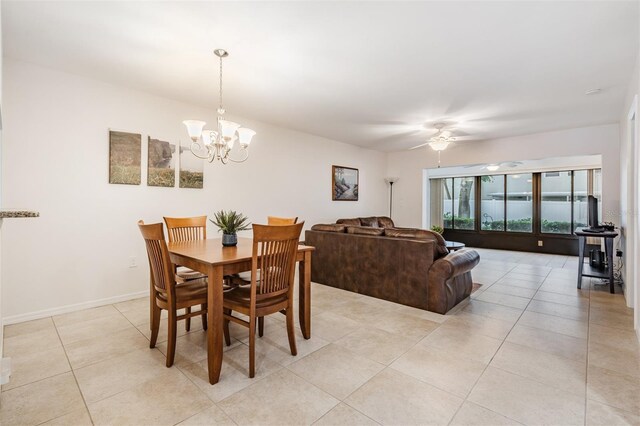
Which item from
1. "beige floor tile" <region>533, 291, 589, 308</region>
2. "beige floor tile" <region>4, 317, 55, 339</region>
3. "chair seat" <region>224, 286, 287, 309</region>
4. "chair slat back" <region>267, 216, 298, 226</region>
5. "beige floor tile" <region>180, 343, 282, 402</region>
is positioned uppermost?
"chair slat back" <region>267, 216, 298, 226</region>

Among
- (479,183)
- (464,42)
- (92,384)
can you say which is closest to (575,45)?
(464,42)

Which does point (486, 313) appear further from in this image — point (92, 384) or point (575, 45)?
point (92, 384)

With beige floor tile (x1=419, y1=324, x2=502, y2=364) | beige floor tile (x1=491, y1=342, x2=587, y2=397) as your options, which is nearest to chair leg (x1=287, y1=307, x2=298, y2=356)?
beige floor tile (x1=419, y1=324, x2=502, y2=364)

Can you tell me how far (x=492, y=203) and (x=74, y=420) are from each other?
8882 millimetres

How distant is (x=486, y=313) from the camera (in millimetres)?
3164

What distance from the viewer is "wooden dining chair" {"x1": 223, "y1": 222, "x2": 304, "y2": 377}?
79.0 inches

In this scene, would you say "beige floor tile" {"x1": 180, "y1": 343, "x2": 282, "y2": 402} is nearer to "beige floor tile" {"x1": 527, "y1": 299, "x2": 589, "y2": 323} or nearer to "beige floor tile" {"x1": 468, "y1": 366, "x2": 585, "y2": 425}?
"beige floor tile" {"x1": 468, "y1": 366, "x2": 585, "y2": 425}

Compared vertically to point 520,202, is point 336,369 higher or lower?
lower

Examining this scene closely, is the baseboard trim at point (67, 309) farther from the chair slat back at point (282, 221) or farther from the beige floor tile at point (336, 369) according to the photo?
the beige floor tile at point (336, 369)

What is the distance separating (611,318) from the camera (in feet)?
9.82

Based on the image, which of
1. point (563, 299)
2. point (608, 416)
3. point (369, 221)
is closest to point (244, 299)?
point (608, 416)

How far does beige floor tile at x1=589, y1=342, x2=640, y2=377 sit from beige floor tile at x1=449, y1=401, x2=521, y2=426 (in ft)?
3.59

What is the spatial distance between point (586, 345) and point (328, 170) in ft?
14.8

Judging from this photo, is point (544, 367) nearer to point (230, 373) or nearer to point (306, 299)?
point (306, 299)
